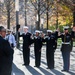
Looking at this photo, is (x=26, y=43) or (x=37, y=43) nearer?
(x=37, y=43)

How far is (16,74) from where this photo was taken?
13.1m

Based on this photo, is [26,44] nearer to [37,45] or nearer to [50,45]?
[37,45]

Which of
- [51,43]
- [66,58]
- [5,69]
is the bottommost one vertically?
[66,58]

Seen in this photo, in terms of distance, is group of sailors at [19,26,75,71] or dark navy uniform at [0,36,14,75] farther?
group of sailors at [19,26,75,71]

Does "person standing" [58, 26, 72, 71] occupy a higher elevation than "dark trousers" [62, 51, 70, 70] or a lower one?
higher

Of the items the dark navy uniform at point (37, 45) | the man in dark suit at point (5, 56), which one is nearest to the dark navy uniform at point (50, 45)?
the dark navy uniform at point (37, 45)

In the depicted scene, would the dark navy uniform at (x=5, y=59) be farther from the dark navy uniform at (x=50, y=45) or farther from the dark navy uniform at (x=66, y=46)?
the dark navy uniform at (x=50, y=45)

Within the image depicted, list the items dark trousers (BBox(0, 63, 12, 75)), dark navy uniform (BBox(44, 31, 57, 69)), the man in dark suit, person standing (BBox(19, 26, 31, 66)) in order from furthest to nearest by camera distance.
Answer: person standing (BBox(19, 26, 31, 66)) < dark navy uniform (BBox(44, 31, 57, 69)) < dark trousers (BBox(0, 63, 12, 75)) < the man in dark suit

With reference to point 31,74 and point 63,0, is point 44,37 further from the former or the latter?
point 63,0

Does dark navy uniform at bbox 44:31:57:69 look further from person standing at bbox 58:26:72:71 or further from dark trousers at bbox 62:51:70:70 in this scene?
dark trousers at bbox 62:51:70:70

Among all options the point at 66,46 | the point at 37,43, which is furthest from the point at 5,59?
the point at 37,43

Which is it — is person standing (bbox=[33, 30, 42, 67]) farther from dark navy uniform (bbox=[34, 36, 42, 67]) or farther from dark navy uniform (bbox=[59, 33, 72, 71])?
dark navy uniform (bbox=[59, 33, 72, 71])

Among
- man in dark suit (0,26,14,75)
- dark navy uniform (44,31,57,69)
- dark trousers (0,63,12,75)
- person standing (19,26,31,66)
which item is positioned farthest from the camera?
person standing (19,26,31,66)

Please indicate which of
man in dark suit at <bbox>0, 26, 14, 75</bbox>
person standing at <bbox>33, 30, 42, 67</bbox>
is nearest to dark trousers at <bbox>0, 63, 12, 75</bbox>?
man in dark suit at <bbox>0, 26, 14, 75</bbox>
